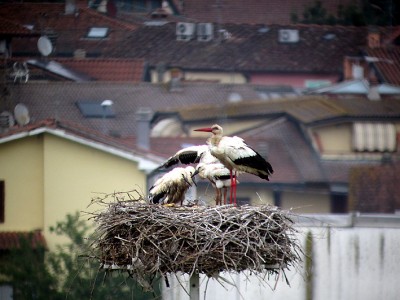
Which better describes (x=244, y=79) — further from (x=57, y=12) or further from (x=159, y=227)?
(x=159, y=227)

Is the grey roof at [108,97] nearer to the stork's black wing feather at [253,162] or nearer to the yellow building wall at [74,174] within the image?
the yellow building wall at [74,174]

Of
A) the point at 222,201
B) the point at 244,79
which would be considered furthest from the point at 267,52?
the point at 222,201

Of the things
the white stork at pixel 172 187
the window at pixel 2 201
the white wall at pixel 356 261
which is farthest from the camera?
the window at pixel 2 201

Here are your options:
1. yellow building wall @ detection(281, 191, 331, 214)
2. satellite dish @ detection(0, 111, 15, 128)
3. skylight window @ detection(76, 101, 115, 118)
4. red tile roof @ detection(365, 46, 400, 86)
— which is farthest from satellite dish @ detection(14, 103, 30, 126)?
red tile roof @ detection(365, 46, 400, 86)

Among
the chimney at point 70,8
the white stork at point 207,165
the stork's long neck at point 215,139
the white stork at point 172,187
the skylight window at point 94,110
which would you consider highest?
the chimney at point 70,8

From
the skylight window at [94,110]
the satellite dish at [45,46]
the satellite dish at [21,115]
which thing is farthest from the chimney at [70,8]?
the satellite dish at [21,115]

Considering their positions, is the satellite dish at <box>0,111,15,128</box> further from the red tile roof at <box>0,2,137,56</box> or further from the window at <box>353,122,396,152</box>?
the red tile roof at <box>0,2,137,56</box>

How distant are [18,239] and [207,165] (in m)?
16.7

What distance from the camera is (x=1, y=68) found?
42594 millimetres

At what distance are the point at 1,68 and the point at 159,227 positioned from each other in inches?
1284

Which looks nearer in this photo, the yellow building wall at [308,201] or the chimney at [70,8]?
the yellow building wall at [308,201]

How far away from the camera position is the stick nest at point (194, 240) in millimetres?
10414

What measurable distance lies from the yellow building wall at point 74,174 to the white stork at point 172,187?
16.5m

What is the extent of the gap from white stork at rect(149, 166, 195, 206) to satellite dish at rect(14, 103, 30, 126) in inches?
986
